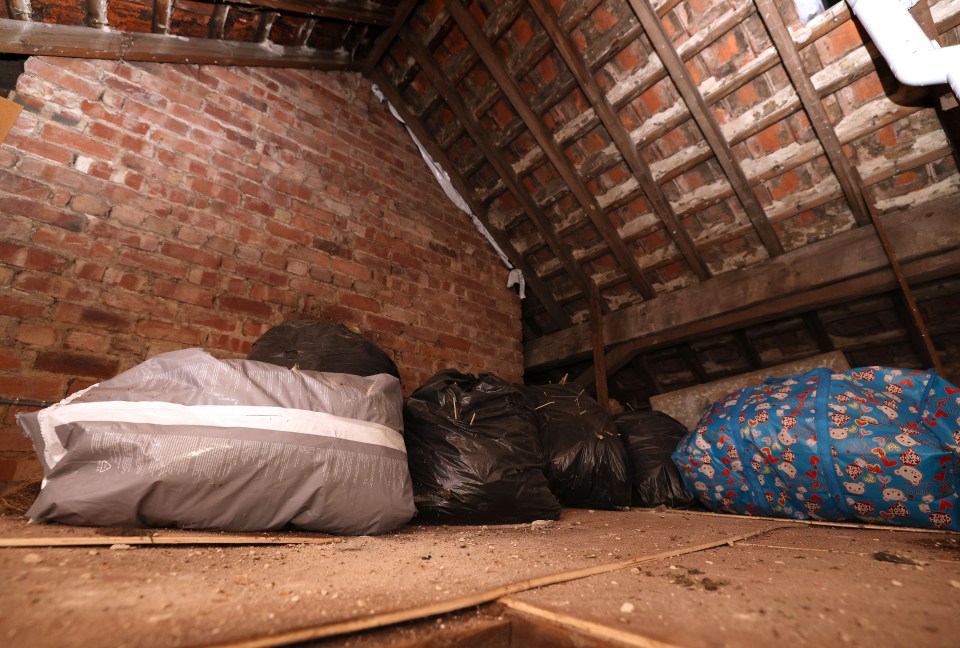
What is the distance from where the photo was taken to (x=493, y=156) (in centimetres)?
298

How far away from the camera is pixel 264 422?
110cm

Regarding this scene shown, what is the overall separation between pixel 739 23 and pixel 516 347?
235 cm

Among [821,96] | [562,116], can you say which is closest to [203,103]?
[562,116]

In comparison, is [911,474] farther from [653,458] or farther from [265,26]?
[265,26]

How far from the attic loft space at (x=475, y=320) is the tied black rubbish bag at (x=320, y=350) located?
0.02 meters

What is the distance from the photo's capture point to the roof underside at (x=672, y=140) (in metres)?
2.04

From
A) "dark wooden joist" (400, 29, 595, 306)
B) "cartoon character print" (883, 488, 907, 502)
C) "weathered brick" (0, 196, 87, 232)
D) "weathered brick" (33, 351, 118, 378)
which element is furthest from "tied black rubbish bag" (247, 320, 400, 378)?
"cartoon character print" (883, 488, 907, 502)

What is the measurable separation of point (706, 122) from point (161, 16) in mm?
2734

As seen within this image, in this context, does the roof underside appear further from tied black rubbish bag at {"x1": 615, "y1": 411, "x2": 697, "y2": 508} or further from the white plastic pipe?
tied black rubbish bag at {"x1": 615, "y1": 411, "x2": 697, "y2": 508}

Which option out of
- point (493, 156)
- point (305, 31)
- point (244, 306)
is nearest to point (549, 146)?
point (493, 156)

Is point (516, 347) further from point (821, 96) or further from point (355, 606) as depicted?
point (355, 606)

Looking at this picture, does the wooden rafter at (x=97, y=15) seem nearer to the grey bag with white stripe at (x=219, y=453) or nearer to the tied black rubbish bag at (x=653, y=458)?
the grey bag with white stripe at (x=219, y=453)

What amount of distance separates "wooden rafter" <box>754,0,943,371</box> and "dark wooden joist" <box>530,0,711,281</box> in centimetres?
76

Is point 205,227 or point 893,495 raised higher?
point 205,227
